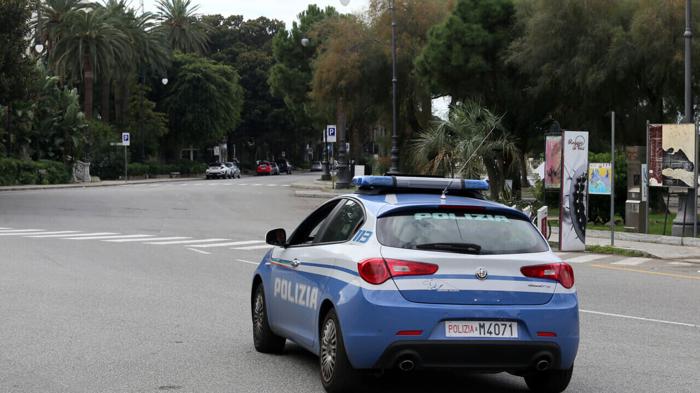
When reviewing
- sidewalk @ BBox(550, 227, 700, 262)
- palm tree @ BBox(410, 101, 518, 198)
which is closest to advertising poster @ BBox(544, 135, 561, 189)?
sidewalk @ BBox(550, 227, 700, 262)

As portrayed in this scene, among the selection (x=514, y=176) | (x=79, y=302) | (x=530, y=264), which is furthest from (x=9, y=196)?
(x=530, y=264)

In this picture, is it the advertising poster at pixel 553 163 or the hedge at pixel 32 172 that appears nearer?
the advertising poster at pixel 553 163

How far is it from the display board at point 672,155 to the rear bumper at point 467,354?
1785cm

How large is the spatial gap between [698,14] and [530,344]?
98.6 feet

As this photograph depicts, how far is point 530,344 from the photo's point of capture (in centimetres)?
717

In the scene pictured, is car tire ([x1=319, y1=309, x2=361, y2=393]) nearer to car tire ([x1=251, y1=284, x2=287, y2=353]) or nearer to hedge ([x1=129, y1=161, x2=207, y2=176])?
car tire ([x1=251, y1=284, x2=287, y2=353])

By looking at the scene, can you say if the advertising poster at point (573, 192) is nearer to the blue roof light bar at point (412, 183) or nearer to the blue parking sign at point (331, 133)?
the blue roof light bar at point (412, 183)

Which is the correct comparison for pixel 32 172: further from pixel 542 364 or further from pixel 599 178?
pixel 542 364

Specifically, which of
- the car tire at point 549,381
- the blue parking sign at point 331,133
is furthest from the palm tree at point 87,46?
the car tire at point 549,381

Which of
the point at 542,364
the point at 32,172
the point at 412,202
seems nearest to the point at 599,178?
the point at 412,202

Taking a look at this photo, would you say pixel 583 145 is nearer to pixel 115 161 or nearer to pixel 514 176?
pixel 514 176

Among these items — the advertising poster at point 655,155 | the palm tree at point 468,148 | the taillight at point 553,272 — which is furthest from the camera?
the palm tree at point 468,148

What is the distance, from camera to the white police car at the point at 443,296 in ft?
23.2

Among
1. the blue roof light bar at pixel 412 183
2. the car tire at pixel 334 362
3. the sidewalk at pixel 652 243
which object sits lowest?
the sidewalk at pixel 652 243
